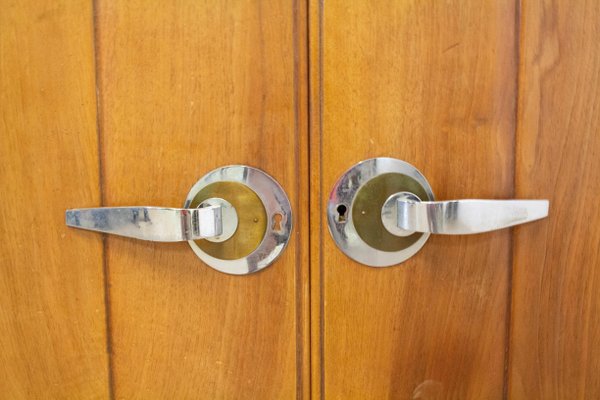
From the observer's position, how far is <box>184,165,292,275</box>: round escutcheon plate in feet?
0.99

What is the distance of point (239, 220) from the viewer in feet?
1.00

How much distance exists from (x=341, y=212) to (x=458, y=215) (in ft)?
0.25

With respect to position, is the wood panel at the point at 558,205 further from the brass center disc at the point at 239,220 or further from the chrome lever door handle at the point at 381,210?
the brass center disc at the point at 239,220

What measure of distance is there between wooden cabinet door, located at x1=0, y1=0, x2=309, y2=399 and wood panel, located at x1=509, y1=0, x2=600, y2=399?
0.52 feet

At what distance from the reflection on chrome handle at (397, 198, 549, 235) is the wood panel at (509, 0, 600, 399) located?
3 centimetres

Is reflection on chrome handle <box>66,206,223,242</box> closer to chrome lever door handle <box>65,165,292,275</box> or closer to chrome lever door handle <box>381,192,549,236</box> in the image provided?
chrome lever door handle <box>65,165,292,275</box>

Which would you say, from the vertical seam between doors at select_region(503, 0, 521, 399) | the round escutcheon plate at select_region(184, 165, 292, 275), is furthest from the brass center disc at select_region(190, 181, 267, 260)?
the vertical seam between doors at select_region(503, 0, 521, 399)

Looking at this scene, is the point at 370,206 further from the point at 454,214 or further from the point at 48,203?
the point at 48,203

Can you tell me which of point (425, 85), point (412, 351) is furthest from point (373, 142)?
point (412, 351)

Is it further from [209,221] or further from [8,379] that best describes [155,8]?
[8,379]

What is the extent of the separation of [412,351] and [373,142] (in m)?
0.16

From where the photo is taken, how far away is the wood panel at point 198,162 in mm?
293

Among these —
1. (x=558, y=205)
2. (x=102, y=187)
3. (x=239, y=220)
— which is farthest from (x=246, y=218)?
(x=558, y=205)

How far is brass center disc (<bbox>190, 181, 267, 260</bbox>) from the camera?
30 cm
